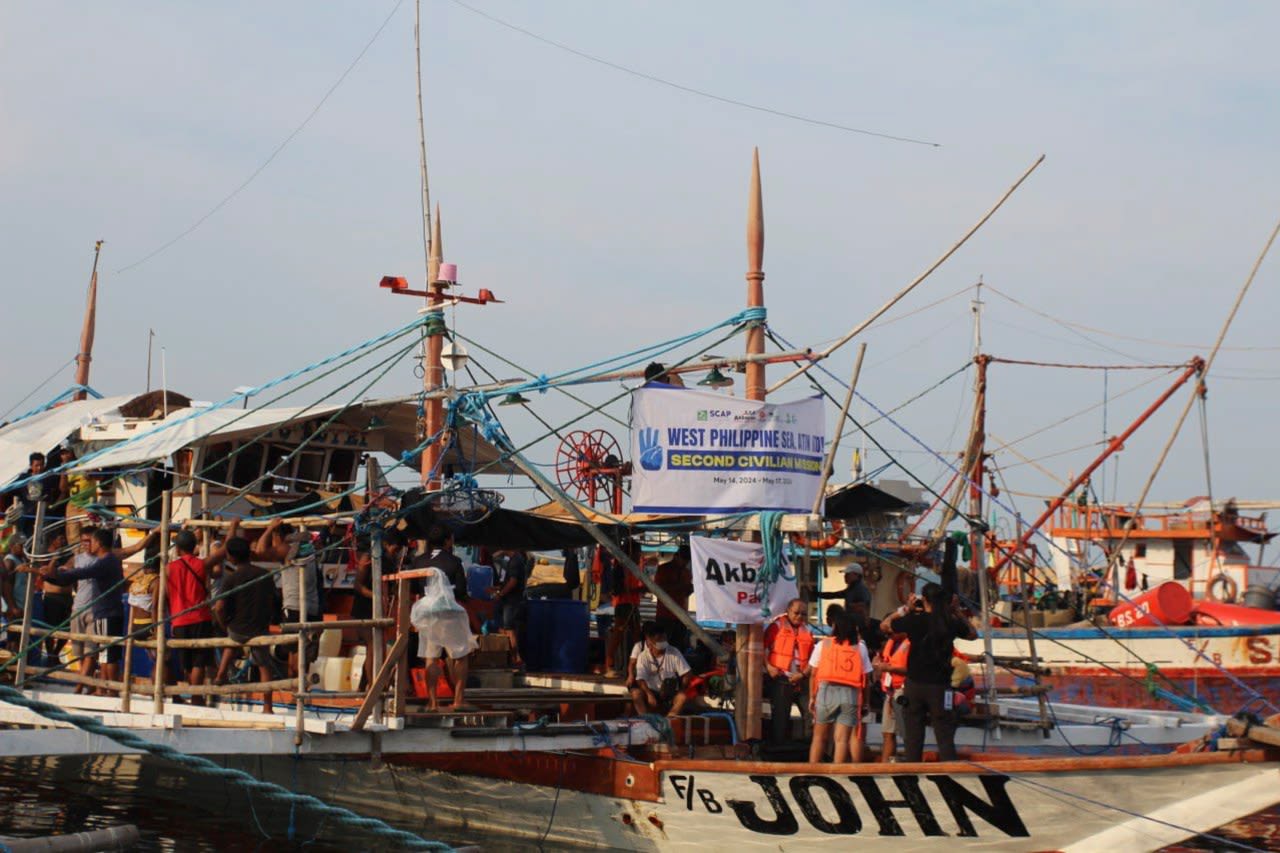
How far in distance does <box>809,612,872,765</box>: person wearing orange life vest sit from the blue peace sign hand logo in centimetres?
227

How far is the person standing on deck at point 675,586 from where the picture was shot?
17156mm

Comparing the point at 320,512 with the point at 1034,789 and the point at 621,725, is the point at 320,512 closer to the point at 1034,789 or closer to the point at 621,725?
the point at 621,725

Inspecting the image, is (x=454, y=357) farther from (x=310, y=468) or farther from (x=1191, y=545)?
(x=1191, y=545)

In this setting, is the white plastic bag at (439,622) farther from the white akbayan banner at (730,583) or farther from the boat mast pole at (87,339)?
the boat mast pole at (87,339)

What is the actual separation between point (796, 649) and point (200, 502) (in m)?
8.76

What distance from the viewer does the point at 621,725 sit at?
14406 millimetres

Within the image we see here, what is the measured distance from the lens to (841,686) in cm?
1368

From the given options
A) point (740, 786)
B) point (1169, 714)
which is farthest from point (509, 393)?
point (1169, 714)

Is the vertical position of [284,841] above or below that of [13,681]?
below

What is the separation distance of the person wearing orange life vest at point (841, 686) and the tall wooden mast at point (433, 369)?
14.4 ft

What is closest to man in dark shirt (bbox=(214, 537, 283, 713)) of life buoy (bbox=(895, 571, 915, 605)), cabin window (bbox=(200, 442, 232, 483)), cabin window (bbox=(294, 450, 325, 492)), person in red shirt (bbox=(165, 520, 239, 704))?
person in red shirt (bbox=(165, 520, 239, 704))

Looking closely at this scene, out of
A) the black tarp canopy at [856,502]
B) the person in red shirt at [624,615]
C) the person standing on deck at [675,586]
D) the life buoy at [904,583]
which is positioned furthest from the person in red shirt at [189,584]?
the life buoy at [904,583]

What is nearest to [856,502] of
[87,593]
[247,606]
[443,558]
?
[443,558]

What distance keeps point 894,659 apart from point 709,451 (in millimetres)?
2808
